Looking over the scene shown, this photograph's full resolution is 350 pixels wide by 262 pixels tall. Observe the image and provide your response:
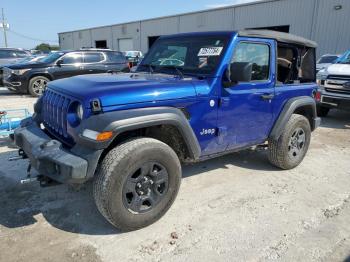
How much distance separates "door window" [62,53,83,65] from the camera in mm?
11598

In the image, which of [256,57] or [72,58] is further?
[72,58]

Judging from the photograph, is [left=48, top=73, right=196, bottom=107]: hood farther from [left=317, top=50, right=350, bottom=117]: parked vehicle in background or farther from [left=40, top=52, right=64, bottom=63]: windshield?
[left=40, top=52, right=64, bottom=63]: windshield

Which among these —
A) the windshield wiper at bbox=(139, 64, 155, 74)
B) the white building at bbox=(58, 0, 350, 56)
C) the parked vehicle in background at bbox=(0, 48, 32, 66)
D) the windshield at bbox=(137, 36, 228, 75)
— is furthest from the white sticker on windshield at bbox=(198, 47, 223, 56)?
the white building at bbox=(58, 0, 350, 56)

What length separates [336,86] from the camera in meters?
8.00

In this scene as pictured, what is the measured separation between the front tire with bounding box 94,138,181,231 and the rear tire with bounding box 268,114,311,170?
1891mm

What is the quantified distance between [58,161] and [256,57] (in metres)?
2.65

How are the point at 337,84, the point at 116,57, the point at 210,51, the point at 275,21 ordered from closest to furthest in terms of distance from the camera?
1. the point at 210,51
2. the point at 337,84
3. the point at 116,57
4. the point at 275,21

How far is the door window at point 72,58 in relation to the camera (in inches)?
457

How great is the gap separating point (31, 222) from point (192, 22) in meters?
26.8

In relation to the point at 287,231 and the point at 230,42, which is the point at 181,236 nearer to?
the point at 287,231

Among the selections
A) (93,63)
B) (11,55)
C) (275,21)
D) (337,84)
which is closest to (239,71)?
(337,84)

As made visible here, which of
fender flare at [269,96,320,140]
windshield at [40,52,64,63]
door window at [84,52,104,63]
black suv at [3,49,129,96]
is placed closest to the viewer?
fender flare at [269,96,320,140]

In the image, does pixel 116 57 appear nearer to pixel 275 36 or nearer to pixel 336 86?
pixel 336 86

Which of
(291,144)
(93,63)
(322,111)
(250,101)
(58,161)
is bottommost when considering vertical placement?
(322,111)
